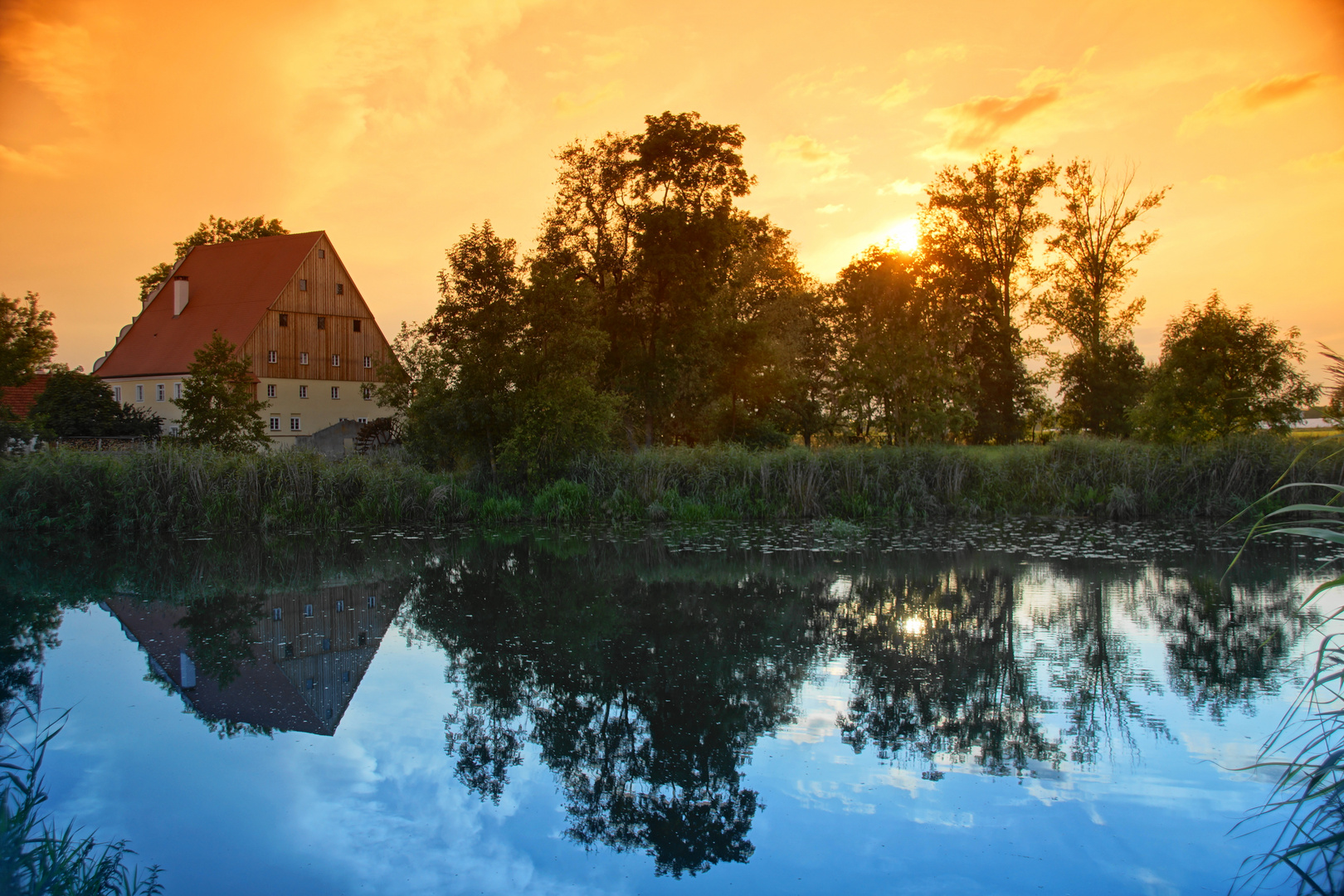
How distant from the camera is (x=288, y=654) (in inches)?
308

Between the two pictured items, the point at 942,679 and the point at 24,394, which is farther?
the point at 24,394

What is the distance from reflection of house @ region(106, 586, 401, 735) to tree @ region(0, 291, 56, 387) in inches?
1183

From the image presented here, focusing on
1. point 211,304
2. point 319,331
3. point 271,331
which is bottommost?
point 271,331

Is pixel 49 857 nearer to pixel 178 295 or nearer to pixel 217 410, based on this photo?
pixel 217 410

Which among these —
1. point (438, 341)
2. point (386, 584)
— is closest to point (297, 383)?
point (438, 341)

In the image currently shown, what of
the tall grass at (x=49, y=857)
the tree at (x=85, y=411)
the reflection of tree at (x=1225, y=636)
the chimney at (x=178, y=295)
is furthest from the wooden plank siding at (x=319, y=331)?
the tall grass at (x=49, y=857)

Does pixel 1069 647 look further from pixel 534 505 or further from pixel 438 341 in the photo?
pixel 438 341

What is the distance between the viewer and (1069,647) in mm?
7594

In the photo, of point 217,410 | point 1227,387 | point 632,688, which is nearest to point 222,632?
point 632,688

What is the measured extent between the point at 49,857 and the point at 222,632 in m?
5.17

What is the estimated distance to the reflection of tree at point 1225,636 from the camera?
641cm

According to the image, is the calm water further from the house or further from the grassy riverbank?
the house

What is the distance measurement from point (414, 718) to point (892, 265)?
18831 millimetres

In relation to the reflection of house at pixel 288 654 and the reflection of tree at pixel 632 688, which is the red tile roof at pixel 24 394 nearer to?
the reflection of house at pixel 288 654
